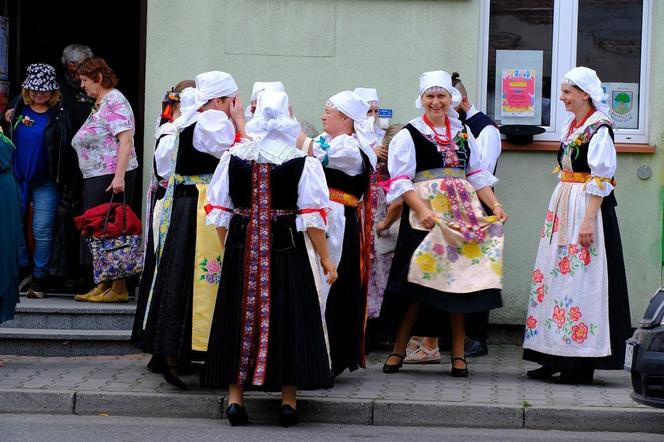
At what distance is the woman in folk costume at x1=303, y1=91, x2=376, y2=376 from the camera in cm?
891

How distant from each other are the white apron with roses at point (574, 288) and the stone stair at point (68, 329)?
127 inches

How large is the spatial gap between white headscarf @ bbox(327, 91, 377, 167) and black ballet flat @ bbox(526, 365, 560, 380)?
189 centimetres

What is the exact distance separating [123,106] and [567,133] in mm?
3657

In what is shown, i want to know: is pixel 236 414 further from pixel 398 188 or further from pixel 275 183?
pixel 398 188

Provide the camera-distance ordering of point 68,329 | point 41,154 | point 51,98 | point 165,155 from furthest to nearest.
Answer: point 51,98
point 41,154
point 68,329
point 165,155

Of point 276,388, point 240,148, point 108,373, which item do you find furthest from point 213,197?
point 108,373

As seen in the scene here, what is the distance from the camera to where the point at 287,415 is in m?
8.17

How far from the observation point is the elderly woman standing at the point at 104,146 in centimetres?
1097

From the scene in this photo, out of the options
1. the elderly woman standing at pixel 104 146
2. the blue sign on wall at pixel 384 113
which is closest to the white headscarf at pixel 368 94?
the blue sign on wall at pixel 384 113

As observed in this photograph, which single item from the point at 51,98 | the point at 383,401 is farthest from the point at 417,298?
the point at 51,98

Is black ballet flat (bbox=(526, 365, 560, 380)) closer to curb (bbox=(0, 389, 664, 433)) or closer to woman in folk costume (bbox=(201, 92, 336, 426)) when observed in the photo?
curb (bbox=(0, 389, 664, 433))

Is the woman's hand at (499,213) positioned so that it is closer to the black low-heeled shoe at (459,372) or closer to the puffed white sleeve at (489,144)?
the puffed white sleeve at (489,144)

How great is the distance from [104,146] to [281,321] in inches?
143

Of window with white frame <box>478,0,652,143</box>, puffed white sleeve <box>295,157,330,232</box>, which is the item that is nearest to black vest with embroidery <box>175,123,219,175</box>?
puffed white sleeve <box>295,157,330,232</box>
